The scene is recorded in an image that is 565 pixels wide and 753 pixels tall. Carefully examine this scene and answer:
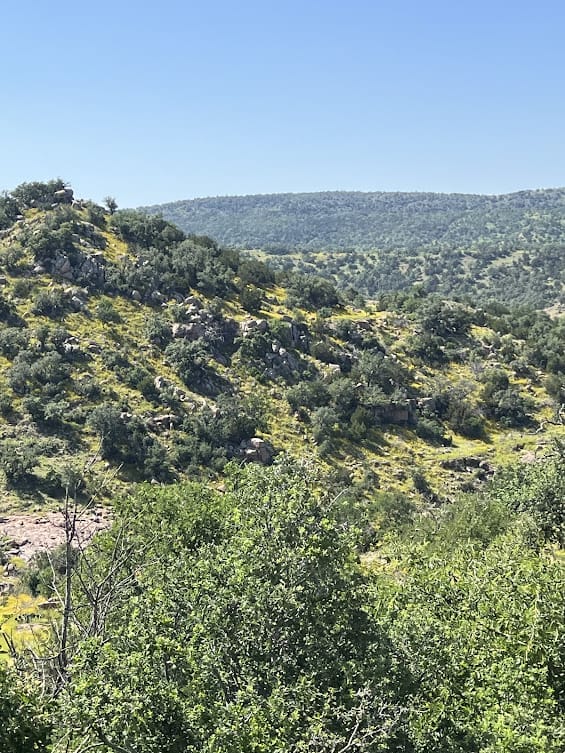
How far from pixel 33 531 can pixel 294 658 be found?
37.7 metres

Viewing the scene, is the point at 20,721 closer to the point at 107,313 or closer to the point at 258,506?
the point at 258,506

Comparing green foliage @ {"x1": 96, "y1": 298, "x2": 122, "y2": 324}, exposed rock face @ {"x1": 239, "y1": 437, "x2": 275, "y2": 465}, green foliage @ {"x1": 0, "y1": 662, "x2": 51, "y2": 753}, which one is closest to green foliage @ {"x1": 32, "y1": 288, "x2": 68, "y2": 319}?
green foliage @ {"x1": 96, "y1": 298, "x2": 122, "y2": 324}

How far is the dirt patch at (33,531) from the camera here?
145 feet

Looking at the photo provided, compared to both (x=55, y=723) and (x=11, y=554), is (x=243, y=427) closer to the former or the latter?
(x=11, y=554)

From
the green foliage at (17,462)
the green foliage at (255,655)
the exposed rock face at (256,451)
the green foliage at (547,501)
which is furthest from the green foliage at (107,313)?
the green foliage at (255,655)

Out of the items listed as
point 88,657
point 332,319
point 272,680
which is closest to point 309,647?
point 272,680

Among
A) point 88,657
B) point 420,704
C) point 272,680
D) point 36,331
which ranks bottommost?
point 420,704

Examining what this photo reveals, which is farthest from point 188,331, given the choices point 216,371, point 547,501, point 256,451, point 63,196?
point 547,501

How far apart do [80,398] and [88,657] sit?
178 feet

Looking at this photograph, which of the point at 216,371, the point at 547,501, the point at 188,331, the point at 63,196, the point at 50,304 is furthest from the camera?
the point at 63,196

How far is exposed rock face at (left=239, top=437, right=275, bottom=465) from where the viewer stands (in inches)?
2508

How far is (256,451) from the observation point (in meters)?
63.8

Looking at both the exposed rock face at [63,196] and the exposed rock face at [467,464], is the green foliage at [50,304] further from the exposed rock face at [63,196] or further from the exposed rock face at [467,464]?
the exposed rock face at [467,464]

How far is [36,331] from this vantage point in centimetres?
6894
